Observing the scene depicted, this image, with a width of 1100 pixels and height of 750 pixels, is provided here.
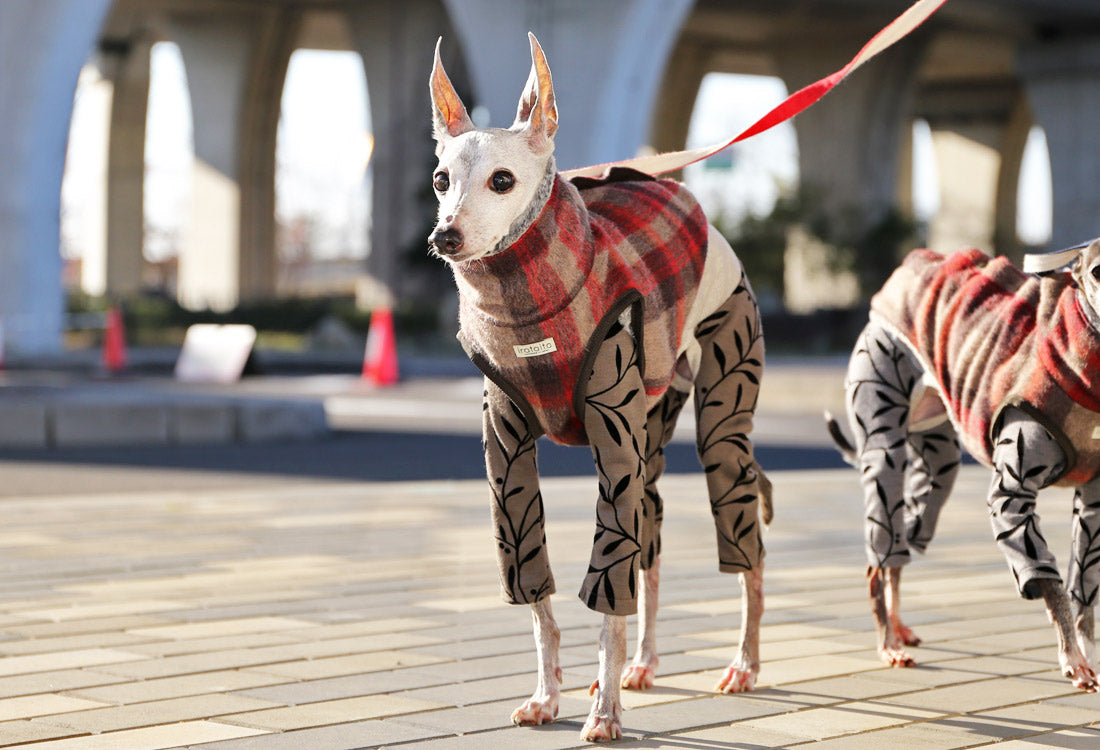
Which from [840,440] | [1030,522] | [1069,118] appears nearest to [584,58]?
[1069,118]

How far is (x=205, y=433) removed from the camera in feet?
40.3

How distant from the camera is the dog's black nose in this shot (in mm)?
3555

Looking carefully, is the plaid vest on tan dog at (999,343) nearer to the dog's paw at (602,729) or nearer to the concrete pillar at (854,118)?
the dog's paw at (602,729)

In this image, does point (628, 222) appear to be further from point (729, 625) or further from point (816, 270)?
point (816, 270)

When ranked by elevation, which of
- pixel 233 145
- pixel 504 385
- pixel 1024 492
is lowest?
pixel 1024 492

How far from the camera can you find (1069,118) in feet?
107

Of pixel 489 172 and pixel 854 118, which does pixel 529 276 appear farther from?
pixel 854 118

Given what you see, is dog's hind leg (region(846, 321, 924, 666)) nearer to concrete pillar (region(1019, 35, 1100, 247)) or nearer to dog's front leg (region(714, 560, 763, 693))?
dog's front leg (region(714, 560, 763, 693))

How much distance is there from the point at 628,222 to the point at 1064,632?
1604 millimetres

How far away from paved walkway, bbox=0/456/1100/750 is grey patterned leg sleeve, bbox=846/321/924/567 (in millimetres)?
345

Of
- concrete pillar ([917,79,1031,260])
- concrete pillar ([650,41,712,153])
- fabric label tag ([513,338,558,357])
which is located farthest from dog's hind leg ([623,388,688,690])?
concrete pillar ([917,79,1031,260])

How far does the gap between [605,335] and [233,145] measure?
3302 centimetres

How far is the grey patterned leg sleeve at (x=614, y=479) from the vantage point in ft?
12.7

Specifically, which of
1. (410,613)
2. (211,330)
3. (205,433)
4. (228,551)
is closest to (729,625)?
(410,613)
